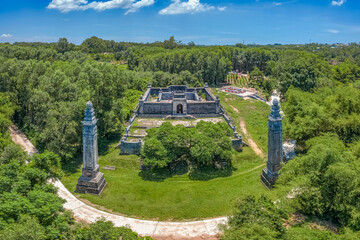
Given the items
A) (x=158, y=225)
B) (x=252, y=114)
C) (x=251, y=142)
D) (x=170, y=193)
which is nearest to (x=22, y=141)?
(x=170, y=193)

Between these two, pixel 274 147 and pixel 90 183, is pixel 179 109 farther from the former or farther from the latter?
pixel 90 183

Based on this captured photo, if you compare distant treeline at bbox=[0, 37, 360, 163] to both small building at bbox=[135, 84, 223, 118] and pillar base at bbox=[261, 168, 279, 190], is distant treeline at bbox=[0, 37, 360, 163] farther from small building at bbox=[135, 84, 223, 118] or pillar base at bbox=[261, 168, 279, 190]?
pillar base at bbox=[261, 168, 279, 190]

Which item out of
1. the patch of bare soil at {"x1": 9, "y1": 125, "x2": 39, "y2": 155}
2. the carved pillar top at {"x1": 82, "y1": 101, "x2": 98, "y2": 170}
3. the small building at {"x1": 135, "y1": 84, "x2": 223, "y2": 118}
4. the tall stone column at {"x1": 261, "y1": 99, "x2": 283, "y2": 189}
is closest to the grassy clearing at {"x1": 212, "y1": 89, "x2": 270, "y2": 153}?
the small building at {"x1": 135, "y1": 84, "x2": 223, "y2": 118}

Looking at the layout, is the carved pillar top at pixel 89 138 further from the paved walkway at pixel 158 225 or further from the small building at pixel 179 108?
the small building at pixel 179 108

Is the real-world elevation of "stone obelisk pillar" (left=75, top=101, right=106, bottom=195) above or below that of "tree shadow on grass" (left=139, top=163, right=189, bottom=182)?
above

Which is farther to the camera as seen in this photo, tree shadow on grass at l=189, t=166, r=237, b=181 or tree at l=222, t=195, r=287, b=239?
tree shadow on grass at l=189, t=166, r=237, b=181

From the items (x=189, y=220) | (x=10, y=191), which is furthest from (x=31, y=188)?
(x=189, y=220)
